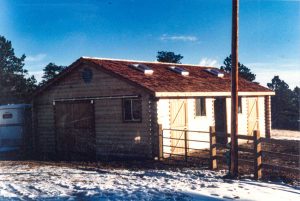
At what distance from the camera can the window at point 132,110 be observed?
15.4 m

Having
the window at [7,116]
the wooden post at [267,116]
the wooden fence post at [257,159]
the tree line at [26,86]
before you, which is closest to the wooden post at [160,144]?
the wooden fence post at [257,159]

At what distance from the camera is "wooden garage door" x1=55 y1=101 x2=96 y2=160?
16938 millimetres

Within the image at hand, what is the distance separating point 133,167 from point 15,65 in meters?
33.8

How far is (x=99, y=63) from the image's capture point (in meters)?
16.7

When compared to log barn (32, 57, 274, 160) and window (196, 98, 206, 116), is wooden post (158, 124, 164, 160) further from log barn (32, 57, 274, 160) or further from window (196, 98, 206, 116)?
window (196, 98, 206, 116)

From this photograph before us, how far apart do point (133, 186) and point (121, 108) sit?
6698 mm

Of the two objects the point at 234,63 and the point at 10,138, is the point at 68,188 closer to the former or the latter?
the point at 234,63

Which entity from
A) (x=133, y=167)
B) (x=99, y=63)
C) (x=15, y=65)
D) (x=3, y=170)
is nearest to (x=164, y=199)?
(x=133, y=167)

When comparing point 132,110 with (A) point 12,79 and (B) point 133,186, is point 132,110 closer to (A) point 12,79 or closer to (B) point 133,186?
(B) point 133,186

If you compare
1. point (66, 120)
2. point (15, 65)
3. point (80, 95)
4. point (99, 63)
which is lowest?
point (66, 120)

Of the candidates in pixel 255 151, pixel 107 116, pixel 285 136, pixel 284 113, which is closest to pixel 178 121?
pixel 107 116

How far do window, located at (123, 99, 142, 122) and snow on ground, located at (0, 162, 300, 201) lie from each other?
12.2 feet

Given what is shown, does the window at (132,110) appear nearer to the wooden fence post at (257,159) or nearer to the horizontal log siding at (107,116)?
the horizontal log siding at (107,116)

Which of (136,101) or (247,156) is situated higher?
(136,101)
